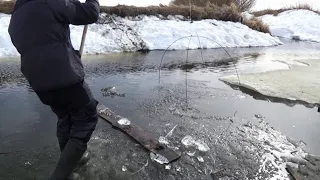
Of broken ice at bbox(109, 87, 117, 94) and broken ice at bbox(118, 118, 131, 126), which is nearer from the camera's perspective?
→ broken ice at bbox(118, 118, 131, 126)

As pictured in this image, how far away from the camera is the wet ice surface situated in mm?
2924

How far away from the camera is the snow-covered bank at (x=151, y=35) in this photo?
1030cm

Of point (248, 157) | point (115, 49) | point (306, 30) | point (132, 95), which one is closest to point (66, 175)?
point (248, 157)

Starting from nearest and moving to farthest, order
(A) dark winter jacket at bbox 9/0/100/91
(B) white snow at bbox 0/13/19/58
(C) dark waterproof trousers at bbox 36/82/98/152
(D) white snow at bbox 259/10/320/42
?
(A) dark winter jacket at bbox 9/0/100/91 → (C) dark waterproof trousers at bbox 36/82/98/152 → (B) white snow at bbox 0/13/19/58 → (D) white snow at bbox 259/10/320/42

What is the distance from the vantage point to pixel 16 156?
303 centimetres

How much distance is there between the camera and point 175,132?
3787 mm

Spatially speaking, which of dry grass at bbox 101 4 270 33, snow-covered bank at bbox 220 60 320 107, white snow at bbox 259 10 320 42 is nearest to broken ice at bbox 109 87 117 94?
snow-covered bank at bbox 220 60 320 107

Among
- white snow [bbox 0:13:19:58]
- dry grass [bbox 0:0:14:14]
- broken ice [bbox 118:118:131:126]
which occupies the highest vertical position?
dry grass [bbox 0:0:14:14]

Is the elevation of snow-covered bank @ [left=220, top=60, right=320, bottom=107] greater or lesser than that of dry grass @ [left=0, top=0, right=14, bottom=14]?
lesser

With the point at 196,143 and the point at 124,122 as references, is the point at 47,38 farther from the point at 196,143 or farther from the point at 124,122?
the point at 196,143

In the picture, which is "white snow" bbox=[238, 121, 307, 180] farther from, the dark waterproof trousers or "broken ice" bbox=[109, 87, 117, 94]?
"broken ice" bbox=[109, 87, 117, 94]

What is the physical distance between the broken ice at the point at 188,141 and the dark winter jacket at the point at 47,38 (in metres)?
1.68

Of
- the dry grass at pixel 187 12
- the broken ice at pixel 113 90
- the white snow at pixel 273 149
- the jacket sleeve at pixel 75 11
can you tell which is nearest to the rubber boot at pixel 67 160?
the jacket sleeve at pixel 75 11

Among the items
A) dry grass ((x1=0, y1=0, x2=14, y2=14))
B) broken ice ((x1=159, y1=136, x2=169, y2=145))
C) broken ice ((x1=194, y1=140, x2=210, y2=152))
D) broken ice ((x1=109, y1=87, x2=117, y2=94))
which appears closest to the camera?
broken ice ((x1=194, y1=140, x2=210, y2=152))
